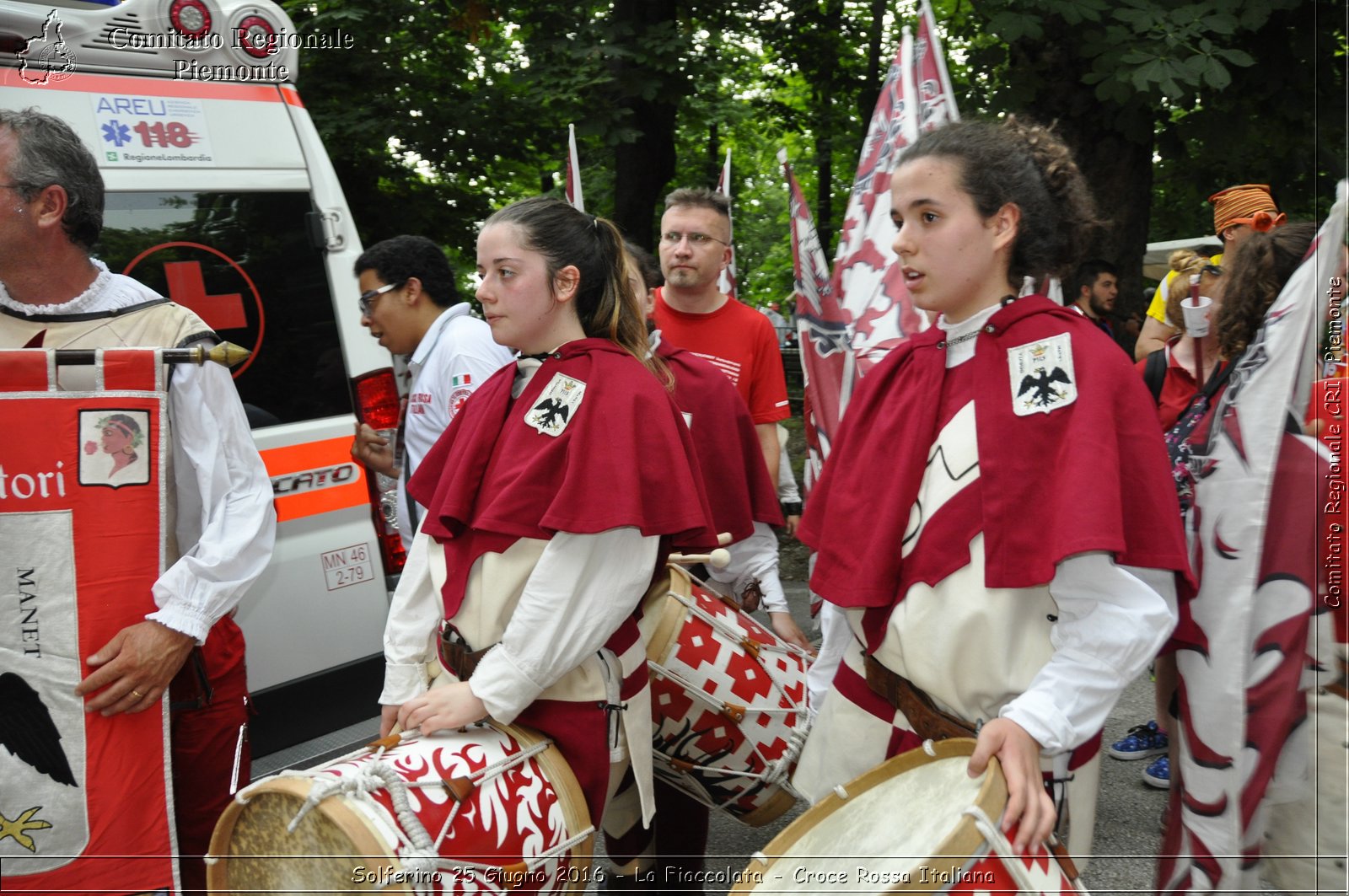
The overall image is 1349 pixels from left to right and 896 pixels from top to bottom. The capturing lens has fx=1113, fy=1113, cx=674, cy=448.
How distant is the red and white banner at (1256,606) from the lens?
6.57 feet

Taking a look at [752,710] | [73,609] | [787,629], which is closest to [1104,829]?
[787,629]

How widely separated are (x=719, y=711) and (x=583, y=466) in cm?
100

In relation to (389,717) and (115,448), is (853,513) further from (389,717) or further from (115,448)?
(115,448)

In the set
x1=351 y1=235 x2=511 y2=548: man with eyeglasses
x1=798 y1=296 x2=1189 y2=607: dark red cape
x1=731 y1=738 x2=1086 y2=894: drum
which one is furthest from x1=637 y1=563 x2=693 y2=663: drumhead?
x1=351 y1=235 x2=511 y2=548: man with eyeglasses

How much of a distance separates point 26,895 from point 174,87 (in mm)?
2394

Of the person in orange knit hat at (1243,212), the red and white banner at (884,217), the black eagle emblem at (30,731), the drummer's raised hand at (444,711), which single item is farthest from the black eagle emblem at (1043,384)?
the person in orange knit hat at (1243,212)

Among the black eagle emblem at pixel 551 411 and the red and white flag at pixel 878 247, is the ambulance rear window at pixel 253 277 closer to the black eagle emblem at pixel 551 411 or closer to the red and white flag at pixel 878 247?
the black eagle emblem at pixel 551 411

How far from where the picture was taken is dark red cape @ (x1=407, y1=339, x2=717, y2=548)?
2244 millimetres

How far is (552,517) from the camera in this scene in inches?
86.7

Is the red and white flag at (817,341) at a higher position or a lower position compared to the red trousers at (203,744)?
higher

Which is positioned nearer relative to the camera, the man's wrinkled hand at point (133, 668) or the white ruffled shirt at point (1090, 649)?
the white ruffled shirt at point (1090, 649)

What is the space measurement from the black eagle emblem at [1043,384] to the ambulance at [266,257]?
2531mm

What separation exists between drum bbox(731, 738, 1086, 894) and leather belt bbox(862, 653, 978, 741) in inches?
3.2

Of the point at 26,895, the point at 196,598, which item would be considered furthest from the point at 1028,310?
the point at 26,895
